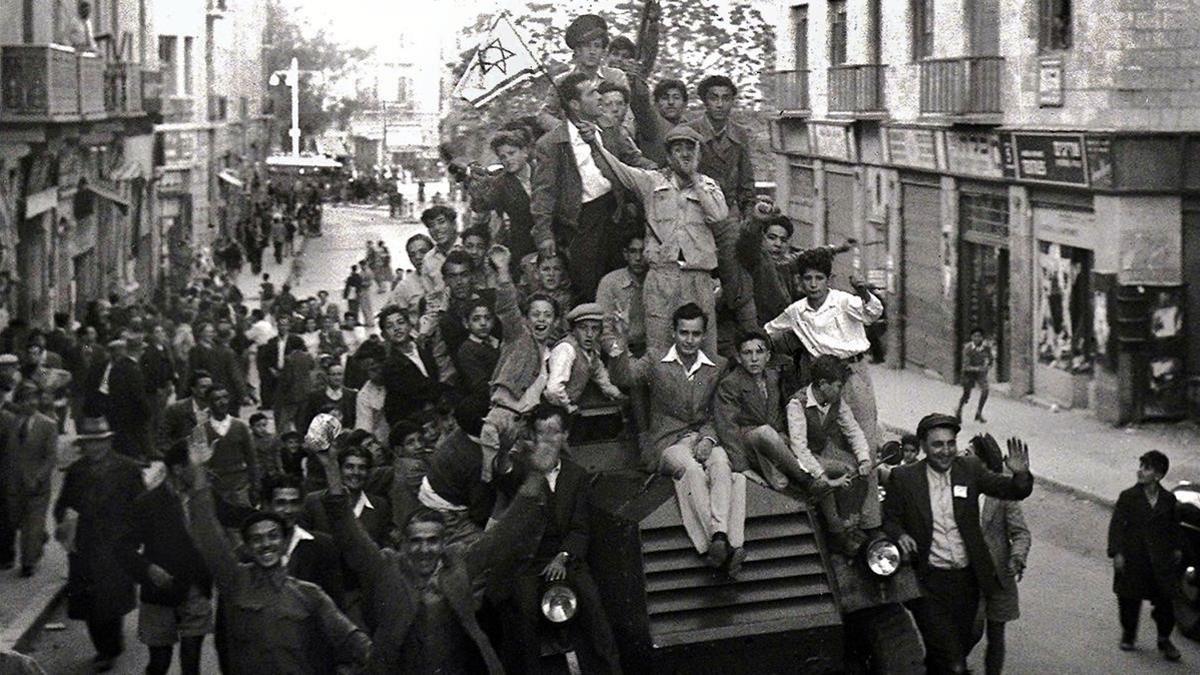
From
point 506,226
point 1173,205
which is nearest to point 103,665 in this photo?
point 506,226

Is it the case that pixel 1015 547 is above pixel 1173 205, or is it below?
below

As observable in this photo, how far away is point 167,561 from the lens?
10.8 meters

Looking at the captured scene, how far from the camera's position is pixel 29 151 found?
92.5 ft

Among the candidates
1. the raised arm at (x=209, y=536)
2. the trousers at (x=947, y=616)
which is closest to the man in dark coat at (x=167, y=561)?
the raised arm at (x=209, y=536)

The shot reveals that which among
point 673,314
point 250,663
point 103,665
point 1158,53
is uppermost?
point 1158,53

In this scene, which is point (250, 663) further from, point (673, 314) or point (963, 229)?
point (963, 229)

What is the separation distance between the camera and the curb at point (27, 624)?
43.6 ft

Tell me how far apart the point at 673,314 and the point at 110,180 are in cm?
3015

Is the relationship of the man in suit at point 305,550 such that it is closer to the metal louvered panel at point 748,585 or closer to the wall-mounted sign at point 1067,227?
the metal louvered panel at point 748,585

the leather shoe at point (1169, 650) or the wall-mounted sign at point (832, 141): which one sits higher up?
the wall-mounted sign at point (832, 141)

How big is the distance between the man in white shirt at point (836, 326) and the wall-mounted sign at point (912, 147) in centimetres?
2126

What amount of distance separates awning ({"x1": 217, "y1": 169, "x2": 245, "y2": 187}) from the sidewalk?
33.2 metres

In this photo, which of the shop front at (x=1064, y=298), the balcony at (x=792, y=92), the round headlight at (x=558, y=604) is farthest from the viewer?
the balcony at (x=792, y=92)

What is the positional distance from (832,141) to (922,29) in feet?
16.4
